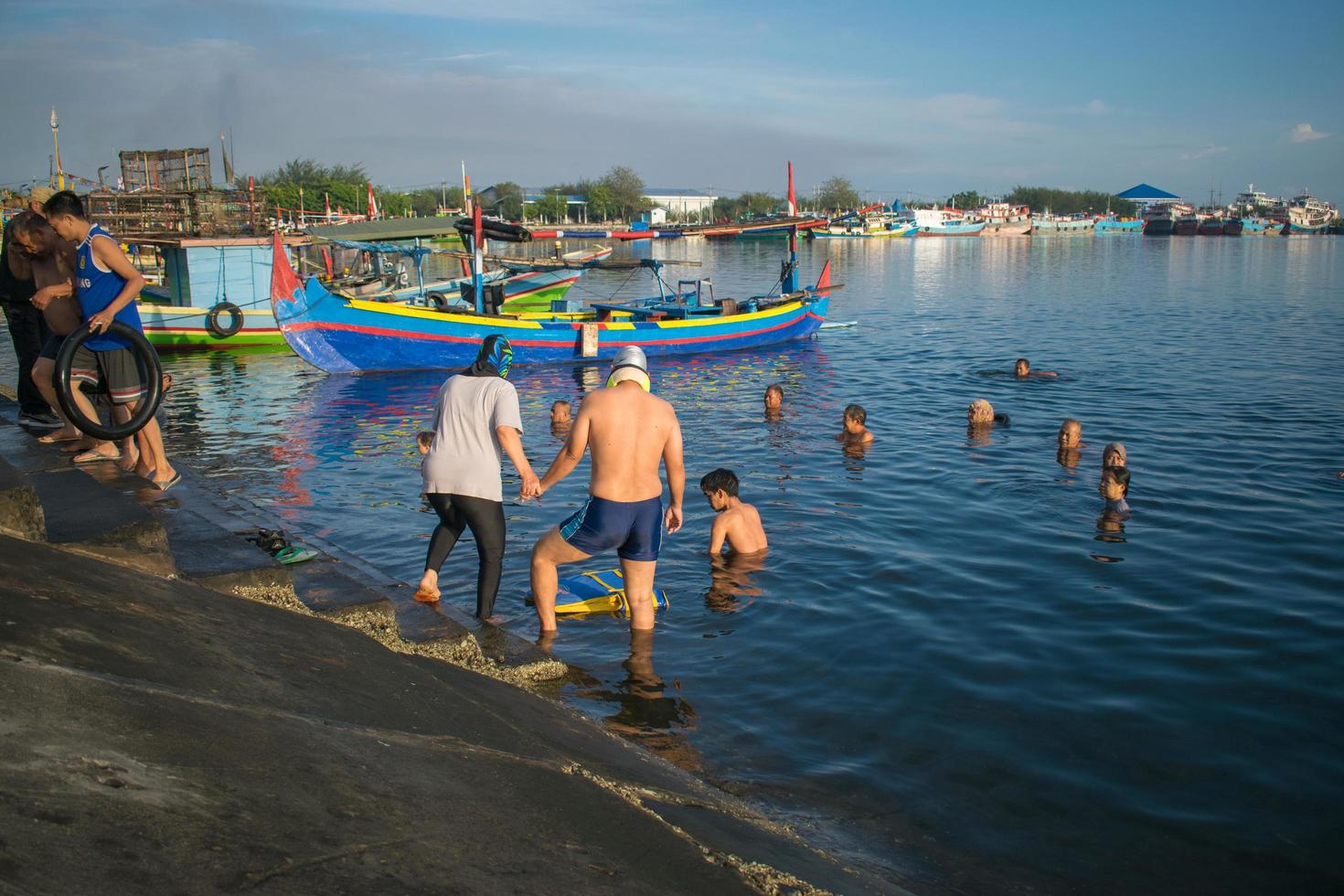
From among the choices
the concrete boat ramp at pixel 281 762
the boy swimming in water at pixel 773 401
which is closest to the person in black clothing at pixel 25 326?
the concrete boat ramp at pixel 281 762

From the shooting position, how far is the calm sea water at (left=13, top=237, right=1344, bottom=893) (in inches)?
194

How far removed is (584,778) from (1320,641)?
19.9 feet

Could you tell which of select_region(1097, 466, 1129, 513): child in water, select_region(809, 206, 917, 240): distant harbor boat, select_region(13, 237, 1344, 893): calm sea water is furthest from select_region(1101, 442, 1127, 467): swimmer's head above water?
select_region(809, 206, 917, 240): distant harbor boat

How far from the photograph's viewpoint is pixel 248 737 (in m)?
3.07

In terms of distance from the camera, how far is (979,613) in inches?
308

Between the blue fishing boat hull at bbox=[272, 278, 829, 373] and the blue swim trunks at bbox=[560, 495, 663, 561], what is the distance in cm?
1624

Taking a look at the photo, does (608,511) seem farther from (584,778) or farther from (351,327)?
(351,327)

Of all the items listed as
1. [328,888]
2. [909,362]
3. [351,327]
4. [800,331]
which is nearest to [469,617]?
[328,888]

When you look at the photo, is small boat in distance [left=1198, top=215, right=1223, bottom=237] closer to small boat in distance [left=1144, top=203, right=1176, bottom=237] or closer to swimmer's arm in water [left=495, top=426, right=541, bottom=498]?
small boat in distance [left=1144, top=203, right=1176, bottom=237]

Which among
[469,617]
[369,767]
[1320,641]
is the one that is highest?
[369,767]

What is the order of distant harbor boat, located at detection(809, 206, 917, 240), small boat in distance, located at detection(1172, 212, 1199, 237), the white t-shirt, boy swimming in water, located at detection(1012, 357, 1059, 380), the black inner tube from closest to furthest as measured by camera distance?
the white t-shirt
the black inner tube
boy swimming in water, located at detection(1012, 357, 1059, 380)
distant harbor boat, located at detection(809, 206, 917, 240)
small boat in distance, located at detection(1172, 212, 1199, 237)

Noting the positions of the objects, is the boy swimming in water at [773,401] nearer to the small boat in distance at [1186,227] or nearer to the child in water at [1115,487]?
the child in water at [1115,487]

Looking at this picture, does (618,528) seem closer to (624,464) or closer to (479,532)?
(624,464)

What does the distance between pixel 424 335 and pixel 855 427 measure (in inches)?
442
